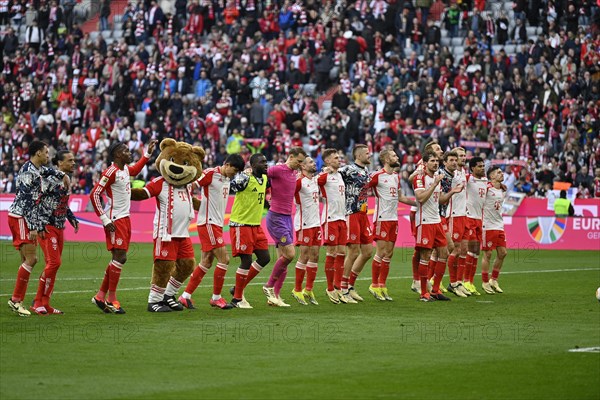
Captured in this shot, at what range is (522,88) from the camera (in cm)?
3359

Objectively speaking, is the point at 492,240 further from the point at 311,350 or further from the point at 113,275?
the point at 311,350

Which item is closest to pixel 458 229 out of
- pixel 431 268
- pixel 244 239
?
pixel 431 268

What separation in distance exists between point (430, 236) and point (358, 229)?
1.15 m

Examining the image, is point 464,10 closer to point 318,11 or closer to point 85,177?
point 318,11

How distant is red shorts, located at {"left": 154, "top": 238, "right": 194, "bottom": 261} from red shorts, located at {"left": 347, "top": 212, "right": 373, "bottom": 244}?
303 cm

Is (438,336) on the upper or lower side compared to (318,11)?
lower

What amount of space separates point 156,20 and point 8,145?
7.59 m

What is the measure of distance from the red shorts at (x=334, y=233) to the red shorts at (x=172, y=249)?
2505mm

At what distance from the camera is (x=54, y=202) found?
15180 millimetres

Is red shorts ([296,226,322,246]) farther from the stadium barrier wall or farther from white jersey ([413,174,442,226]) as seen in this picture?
the stadium barrier wall

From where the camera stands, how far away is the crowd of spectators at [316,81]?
3262 cm

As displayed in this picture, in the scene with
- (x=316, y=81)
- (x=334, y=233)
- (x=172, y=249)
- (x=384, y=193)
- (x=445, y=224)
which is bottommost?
(x=172, y=249)

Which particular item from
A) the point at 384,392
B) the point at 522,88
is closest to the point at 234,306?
the point at 384,392

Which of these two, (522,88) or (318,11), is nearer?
(522,88)
